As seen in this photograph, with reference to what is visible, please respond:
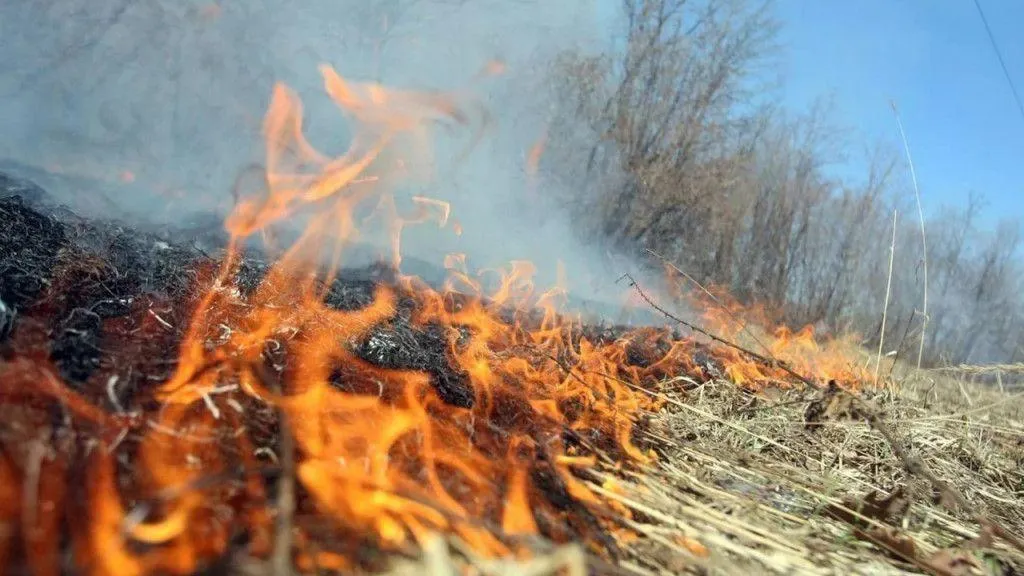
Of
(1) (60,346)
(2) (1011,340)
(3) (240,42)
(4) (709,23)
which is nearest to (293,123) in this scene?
(1) (60,346)

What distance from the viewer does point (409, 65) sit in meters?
9.58

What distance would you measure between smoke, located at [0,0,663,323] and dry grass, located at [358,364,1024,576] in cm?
570

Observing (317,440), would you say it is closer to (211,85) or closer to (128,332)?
(128,332)

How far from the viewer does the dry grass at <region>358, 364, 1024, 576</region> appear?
→ 1852 millimetres

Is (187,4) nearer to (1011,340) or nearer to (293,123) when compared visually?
(293,123)

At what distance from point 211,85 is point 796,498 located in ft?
27.5

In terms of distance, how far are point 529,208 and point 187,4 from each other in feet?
22.3

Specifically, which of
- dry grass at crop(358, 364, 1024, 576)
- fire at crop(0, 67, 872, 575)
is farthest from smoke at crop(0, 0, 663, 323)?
dry grass at crop(358, 364, 1024, 576)

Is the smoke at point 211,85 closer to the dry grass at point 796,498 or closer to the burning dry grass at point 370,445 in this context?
the burning dry grass at point 370,445

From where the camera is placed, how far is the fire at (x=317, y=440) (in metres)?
1.32

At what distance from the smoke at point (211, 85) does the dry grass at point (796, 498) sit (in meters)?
5.70

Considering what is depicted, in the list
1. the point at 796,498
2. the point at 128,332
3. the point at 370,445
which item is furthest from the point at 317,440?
the point at 796,498

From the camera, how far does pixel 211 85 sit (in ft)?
26.0

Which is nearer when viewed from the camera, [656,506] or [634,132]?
[656,506]
